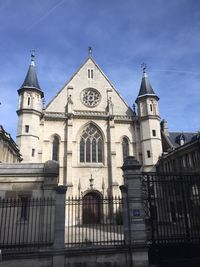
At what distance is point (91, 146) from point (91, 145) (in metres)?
0.12

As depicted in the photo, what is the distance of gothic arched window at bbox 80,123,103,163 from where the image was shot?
26094 millimetres

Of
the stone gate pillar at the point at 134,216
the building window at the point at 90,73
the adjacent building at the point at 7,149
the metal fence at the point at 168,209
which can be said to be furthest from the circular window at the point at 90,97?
the stone gate pillar at the point at 134,216

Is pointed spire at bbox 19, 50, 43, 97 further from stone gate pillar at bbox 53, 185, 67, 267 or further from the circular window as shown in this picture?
stone gate pillar at bbox 53, 185, 67, 267

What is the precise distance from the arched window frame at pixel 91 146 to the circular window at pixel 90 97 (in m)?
2.85

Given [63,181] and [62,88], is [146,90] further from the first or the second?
[63,181]

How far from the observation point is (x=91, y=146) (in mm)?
26594

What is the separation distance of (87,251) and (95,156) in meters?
17.7

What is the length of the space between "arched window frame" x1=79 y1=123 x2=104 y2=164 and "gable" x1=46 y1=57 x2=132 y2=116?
251cm

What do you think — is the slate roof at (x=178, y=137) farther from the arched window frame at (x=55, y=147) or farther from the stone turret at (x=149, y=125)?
the arched window frame at (x=55, y=147)

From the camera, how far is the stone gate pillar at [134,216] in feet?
29.1

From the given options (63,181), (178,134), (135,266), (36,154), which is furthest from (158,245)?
(178,134)

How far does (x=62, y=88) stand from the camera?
28.4 metres

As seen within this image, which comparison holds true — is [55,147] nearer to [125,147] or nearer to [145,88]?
[125,147]

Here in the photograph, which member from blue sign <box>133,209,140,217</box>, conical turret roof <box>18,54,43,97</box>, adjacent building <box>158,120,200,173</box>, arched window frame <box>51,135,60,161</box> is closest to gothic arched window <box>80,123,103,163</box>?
arched window frame <box>51,135,60,161</box>
